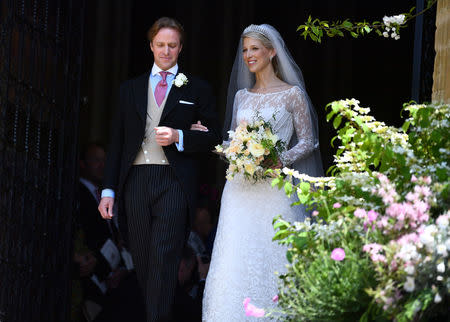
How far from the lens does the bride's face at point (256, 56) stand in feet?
18.0

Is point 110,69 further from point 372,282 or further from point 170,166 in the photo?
point 372,282

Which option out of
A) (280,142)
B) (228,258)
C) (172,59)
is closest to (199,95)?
(172,59)

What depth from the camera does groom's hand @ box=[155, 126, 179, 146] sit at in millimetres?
4953

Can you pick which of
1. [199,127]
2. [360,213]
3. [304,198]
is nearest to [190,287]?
[199,127]

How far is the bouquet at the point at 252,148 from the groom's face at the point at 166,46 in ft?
2.20

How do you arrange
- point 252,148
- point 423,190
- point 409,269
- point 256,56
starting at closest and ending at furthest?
point 409,269
point 423,190
point 252,148
point 256,56

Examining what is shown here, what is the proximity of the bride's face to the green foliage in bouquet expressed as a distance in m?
1.81

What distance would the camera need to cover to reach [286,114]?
5.38 m

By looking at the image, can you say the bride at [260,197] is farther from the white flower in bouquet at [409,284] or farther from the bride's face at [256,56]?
the white flower in bouquet at [409,284]

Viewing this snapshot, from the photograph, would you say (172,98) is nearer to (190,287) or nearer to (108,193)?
(108,193)

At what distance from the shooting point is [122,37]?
10195 millimetres

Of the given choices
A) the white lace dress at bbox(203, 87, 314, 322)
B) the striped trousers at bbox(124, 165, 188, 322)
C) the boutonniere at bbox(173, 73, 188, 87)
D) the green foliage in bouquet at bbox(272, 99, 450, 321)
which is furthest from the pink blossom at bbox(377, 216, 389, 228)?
the boutonniere at bbox(173, 73, 188, 87)

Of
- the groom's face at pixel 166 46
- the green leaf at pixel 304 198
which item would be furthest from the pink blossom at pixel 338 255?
the groom's face at pixel 166 46

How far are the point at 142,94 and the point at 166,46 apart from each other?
0.34 m
